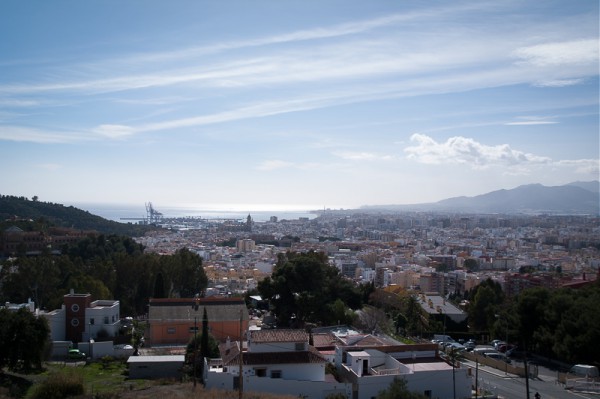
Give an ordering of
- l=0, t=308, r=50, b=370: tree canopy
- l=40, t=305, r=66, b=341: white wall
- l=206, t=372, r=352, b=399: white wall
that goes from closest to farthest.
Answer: l=206, t=372, r=352, b=399: white wall → l=0, t=308, r=50, b=370: tree canopy → l=40, t=305, r=66, b=341: white wall

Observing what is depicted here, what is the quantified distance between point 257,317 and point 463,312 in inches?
370

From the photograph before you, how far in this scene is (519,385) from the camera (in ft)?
53.5

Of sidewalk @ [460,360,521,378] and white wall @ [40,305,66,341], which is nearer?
sidewalk @ [460,360,521,378]

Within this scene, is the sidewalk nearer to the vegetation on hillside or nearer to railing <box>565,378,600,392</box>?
railing <box>565,378,600,392</box>

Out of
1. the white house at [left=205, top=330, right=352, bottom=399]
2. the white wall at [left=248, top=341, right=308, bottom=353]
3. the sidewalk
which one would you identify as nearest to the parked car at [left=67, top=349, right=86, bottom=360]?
the white house at [left=205, top=330, right=352, bottom=399]

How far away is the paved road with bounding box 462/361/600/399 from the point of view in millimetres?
15242

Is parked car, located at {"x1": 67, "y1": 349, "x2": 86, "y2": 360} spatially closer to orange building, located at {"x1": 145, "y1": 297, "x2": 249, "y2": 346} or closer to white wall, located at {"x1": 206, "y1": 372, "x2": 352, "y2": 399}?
orange building, located at {"x1": 145, "y1": 297, "x2": 249, "y2": 346}

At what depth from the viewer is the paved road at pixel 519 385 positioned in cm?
1524

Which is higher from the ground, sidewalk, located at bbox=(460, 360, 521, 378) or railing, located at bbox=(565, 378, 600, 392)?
railing, located at bbox=(565, 378, 600, 392)

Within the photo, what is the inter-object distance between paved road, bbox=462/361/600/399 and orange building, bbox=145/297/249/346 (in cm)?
790

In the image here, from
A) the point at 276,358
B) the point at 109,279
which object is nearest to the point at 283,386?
the point at 276,358

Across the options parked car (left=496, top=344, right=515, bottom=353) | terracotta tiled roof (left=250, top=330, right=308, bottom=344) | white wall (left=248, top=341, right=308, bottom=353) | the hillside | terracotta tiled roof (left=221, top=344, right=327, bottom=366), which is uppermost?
the hillside

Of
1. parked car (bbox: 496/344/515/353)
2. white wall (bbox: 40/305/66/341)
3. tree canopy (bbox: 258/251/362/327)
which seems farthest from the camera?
Result: tree canopy (bbox: 258/251/362/327)

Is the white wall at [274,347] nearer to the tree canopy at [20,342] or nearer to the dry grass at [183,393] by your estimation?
the dry grass at [183,393]
